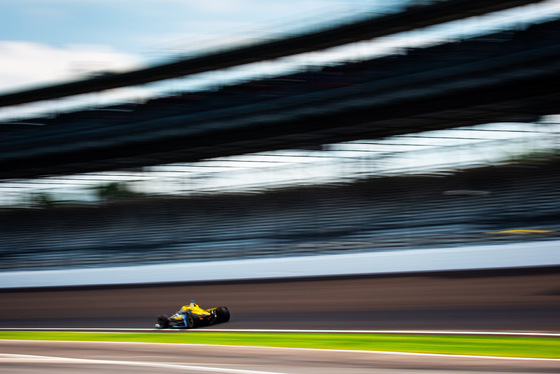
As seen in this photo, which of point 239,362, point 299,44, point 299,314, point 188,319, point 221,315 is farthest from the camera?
point 299,44

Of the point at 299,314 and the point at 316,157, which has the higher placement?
the point at 316,157

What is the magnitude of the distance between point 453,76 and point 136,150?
7.46m

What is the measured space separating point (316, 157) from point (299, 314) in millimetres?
4553

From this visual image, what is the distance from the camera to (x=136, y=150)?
44.2 ft

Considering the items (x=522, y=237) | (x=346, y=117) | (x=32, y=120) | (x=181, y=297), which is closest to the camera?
(x=522, y=237)

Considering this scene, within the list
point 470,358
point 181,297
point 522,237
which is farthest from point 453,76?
point 470,358

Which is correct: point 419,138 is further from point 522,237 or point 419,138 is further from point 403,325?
point 403,325

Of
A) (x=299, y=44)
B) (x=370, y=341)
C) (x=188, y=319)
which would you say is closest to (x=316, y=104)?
(x=299, y=44)

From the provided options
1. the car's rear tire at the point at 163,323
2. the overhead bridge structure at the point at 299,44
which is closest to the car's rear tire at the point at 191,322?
the car's rear tire at the point at 163,323

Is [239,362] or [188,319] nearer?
[239,362]

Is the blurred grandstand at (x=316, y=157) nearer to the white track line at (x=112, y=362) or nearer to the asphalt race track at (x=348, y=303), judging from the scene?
the asphalt race track at (x=348, y=303)

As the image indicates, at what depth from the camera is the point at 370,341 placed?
5617mm

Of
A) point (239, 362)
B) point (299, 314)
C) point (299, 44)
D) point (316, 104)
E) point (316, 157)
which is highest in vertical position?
point (299, 44)

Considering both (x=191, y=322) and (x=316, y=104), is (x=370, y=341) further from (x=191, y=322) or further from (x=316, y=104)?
(x=316, y=104)
